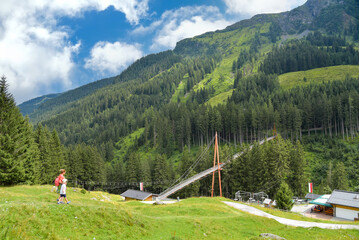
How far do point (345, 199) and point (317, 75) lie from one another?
15781 cm

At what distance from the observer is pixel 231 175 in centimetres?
6231

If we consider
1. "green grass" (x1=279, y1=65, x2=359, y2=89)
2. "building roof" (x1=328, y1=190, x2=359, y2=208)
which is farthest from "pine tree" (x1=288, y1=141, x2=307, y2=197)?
"green grass" (x1=279, y1=65, x2=359, y2=89)

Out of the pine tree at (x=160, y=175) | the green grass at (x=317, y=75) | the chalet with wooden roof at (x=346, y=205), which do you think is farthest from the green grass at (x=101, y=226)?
the green grass at (x=317, y=75)

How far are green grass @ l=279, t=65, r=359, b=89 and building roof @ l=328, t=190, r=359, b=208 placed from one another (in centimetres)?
12812

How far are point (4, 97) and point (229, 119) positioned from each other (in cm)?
8554

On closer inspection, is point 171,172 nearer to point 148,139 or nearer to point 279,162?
point 279,162

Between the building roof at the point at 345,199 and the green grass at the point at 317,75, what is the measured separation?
128m

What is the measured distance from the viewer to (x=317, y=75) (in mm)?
169500

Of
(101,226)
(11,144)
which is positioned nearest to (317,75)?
(11,144)

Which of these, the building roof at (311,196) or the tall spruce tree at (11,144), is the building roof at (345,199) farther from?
the tall spruce tree at (11,144)

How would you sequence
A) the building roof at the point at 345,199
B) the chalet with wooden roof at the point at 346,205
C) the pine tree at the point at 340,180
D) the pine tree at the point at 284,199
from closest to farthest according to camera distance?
the chalet with wooden roof at the point at 346,205 < the building roof at the point at 345,199 < the pine tree at the point at 284,199 < the pine tree at the point at 340,180

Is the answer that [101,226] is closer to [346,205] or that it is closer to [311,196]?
[346,205]

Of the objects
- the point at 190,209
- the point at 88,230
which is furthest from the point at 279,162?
the point at 88,230

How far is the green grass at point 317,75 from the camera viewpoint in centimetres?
15675
